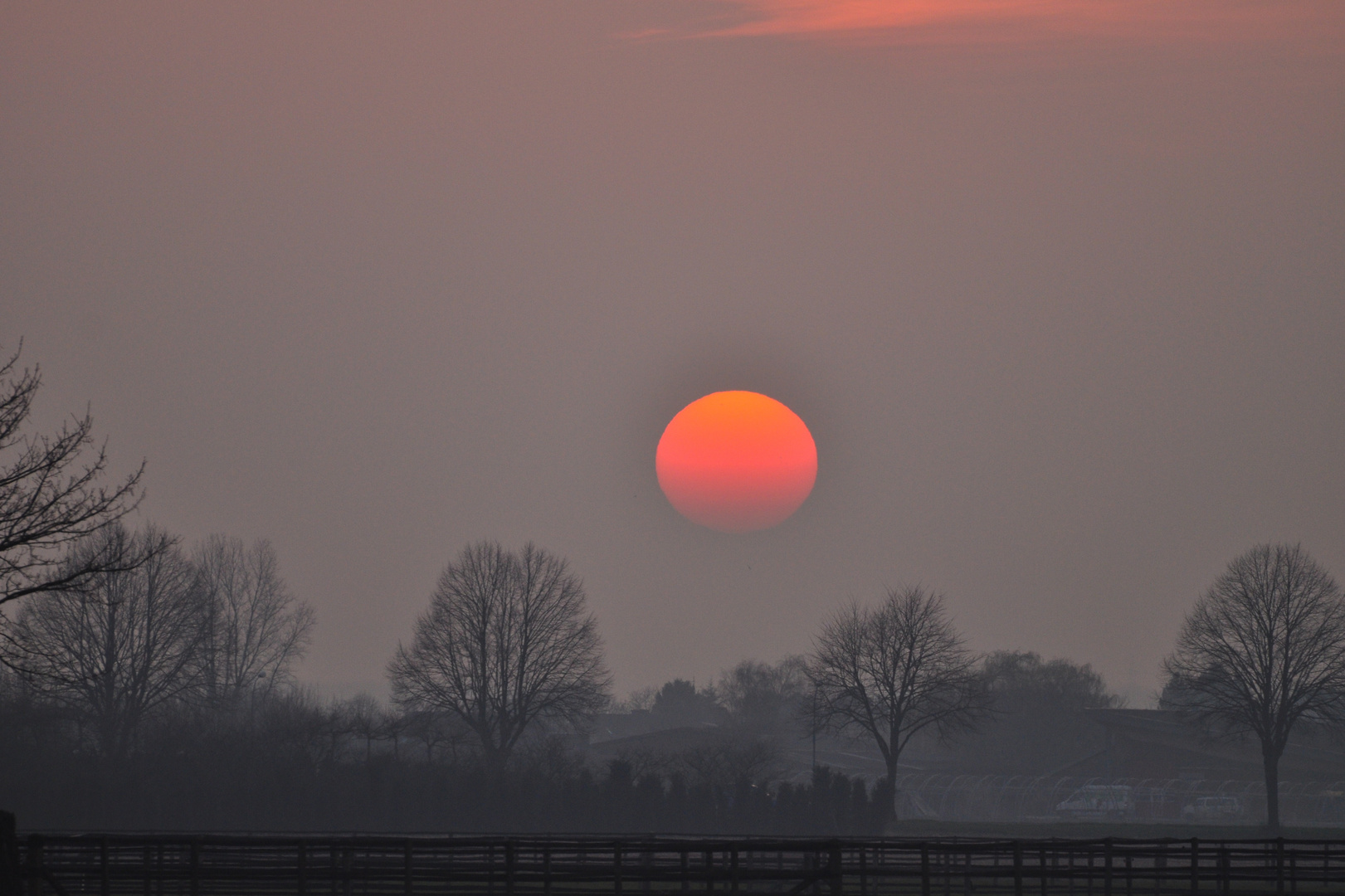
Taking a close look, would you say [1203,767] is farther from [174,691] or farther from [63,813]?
[63,813]

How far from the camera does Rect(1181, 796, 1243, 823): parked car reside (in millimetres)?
81625

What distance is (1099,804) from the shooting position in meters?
86.1

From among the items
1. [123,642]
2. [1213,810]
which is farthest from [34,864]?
[1213,810]

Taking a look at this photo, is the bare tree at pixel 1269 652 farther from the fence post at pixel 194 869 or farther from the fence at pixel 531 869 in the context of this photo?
the fence post at pixel 194 869

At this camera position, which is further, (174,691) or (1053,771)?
(1053,771)

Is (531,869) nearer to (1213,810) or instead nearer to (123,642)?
(123,642)

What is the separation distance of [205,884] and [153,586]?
4809cm

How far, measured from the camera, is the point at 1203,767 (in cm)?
9750

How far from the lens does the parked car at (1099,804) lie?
8432 cm

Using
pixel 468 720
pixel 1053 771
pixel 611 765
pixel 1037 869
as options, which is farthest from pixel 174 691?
pixel 1053 771

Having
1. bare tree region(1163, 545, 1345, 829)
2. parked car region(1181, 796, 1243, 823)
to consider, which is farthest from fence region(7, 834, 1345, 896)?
parked car region(1181, 796, 1243, 823)

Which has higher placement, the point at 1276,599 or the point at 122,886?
the point at 1276,599

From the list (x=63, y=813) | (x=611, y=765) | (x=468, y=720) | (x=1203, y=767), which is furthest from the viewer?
(x=1203, y=767)

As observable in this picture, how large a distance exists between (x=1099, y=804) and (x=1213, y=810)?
22.1ft
